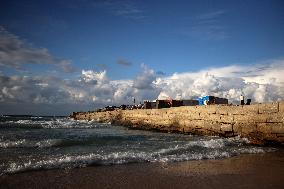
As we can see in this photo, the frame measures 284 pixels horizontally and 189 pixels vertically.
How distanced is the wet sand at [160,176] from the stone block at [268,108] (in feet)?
12.4

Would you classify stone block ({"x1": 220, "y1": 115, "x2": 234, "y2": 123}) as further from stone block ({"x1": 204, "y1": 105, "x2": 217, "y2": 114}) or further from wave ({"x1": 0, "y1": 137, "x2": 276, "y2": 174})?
wave ({"x1": 0, "y1": 137, "x2": 276, "y2": 174})

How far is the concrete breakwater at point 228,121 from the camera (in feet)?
34.1

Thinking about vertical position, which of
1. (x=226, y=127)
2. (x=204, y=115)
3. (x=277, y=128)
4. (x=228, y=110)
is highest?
(x=228, y=110)

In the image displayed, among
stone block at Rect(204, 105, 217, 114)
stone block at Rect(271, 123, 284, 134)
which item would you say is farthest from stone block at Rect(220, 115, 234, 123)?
stone block at Rect(271, 123, 284, 134)

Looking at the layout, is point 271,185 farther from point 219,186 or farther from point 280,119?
point 280,119

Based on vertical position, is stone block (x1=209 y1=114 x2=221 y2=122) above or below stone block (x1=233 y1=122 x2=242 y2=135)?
above

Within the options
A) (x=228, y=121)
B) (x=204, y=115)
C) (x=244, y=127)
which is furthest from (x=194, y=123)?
(x=244, y=127)

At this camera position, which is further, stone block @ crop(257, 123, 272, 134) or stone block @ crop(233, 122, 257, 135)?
stone block @ crop(233, 122, 257, 135)

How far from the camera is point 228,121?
13.0m

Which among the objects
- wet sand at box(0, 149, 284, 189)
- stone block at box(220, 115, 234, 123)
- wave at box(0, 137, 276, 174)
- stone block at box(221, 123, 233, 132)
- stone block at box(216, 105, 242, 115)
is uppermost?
stone block at box(216, 105, 242, 115)

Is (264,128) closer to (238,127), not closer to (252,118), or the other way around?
(252,118)

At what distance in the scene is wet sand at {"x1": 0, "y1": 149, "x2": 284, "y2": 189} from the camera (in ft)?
16.4

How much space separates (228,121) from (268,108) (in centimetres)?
254

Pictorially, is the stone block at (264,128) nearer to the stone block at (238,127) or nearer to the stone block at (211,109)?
the stone block at (238,127)
